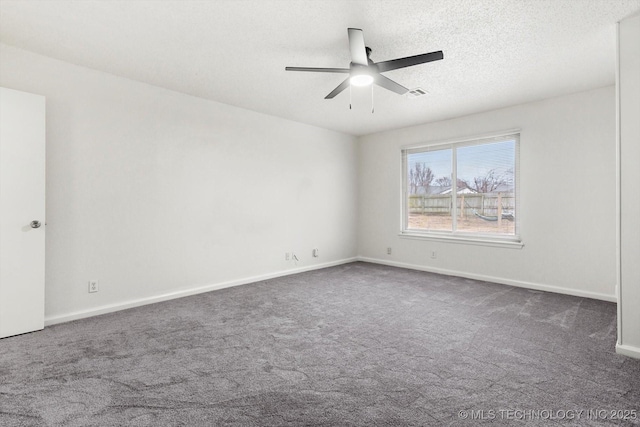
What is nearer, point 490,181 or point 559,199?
point 559,199

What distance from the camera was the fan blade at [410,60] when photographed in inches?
94.5

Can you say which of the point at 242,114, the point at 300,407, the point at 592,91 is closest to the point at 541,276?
the point at 592,91

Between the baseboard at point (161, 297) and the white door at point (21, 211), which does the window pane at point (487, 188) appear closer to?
the baseboard at point (161, 297)

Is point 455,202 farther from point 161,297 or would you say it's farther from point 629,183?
point 161,297

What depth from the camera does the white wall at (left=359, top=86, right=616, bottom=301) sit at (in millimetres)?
3828

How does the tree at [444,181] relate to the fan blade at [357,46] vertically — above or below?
below

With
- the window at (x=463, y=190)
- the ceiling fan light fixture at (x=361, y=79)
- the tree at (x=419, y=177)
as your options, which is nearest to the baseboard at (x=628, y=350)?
the window at (x=463, y=190)

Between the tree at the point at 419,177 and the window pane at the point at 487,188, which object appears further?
the tree at the point at 419,177

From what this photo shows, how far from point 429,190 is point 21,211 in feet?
17.8

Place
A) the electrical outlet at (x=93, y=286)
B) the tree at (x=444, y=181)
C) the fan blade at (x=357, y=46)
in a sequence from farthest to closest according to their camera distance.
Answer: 1. the tree at (x=444, y=181)
2. the electrical outlet at (x=93, y=286)
3. the fan blade at (x=357, y=46)

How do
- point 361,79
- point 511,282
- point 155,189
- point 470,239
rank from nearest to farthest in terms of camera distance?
point 361,79, point 155,189, point 511,282, point 470,239

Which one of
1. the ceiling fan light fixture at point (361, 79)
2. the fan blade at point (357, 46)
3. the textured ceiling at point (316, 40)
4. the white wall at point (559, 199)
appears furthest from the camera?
the white wall at point (559, 199)

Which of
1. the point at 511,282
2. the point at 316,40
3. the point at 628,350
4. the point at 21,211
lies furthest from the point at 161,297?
the point at 511,282

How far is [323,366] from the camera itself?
2.25 m
